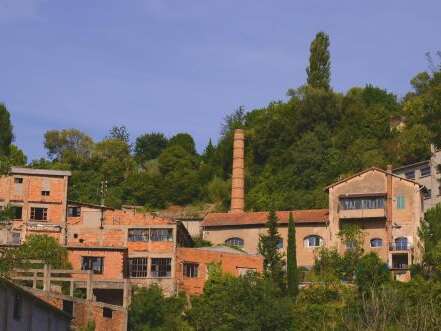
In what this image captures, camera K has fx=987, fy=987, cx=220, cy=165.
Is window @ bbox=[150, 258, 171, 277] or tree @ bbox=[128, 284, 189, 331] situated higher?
window @ bbox=[150, 258, 171, 277]

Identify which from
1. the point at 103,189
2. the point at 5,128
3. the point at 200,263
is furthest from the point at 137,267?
the point at 5,128

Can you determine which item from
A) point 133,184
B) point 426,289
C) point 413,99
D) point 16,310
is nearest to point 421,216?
point 426,289

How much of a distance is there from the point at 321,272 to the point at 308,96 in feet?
109

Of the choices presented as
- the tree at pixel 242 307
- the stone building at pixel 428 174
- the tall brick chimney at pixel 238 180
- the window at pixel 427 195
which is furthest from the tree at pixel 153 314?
the tall brick chimney at pixel 238 180

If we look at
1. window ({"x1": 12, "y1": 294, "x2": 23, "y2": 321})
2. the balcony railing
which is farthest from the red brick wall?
window ({"x1": 12, "y1": 294, "x2": 23, "y2": 321})

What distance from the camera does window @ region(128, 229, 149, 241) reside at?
6350 cm

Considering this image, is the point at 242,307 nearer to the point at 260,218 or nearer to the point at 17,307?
the point at 260,218

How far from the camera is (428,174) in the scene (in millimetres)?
76375

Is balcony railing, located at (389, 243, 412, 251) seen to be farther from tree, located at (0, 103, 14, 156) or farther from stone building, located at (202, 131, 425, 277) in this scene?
tree, located at (0, 103, 14, 156)

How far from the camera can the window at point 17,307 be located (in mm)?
34191

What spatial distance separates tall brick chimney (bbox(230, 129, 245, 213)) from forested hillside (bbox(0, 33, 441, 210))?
2199 millimetres

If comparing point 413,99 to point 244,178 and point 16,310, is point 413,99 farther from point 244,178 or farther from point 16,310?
point 16,310

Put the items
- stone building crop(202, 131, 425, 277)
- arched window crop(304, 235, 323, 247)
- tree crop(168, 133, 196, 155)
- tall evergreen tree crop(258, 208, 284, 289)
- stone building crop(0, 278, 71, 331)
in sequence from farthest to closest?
1. tree crop(168, 133, 196, 155)
2. arched window crop(304, 235, 323, 247)
3. stone building crop(202, 131, 425, 277)
4. tall evergreen tree crop(258, 208, 284, 289)
5. stone building crop(0, 278, 71, 331)

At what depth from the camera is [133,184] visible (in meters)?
94.2
